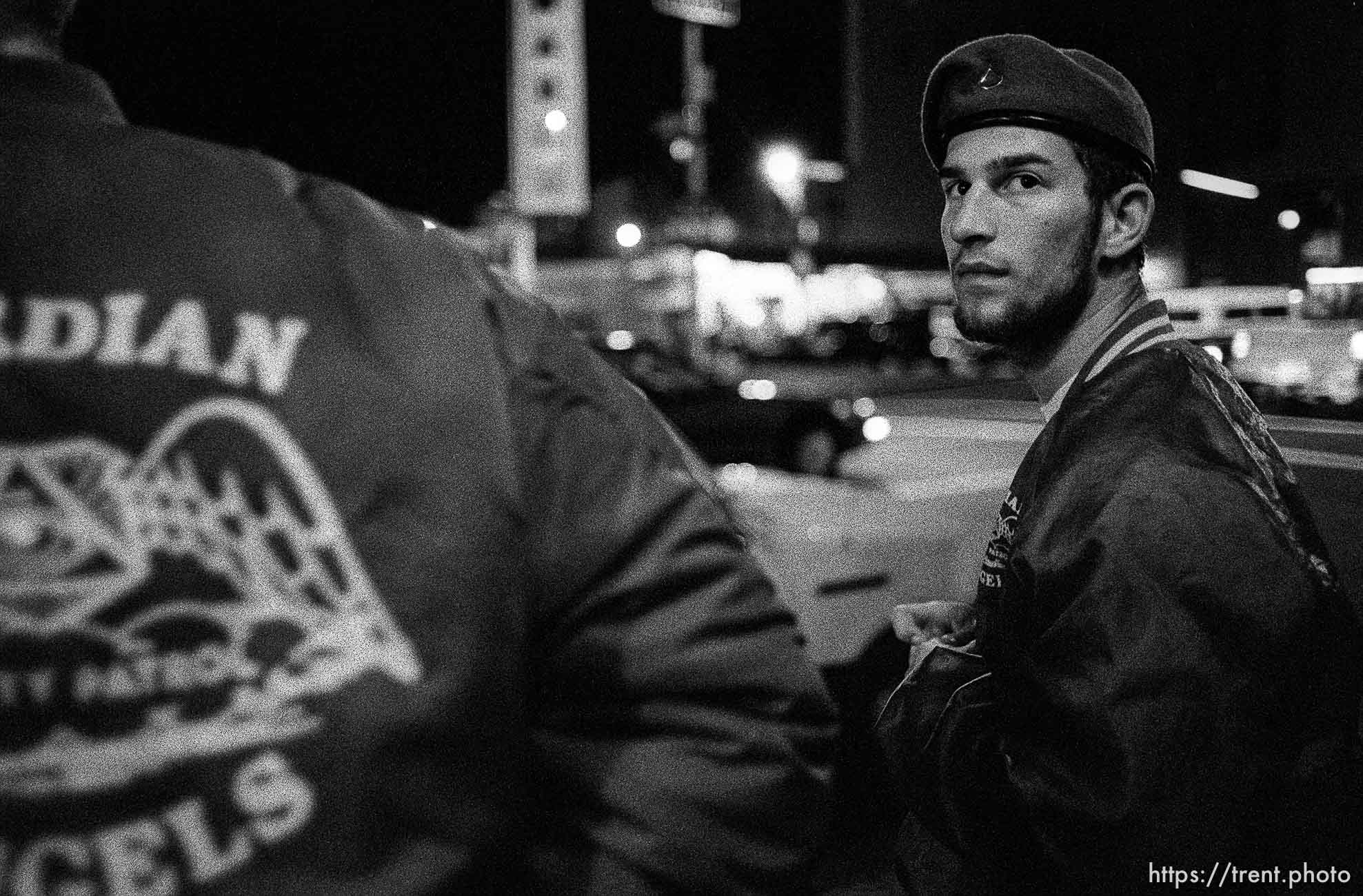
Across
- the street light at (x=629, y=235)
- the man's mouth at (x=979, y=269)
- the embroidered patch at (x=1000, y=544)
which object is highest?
the man's mouth at (x=979, y=269)

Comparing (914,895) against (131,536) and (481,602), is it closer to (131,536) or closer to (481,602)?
(481,602)

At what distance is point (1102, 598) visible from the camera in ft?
4.22

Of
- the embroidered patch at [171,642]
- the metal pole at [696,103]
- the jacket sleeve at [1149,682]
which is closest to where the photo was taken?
the embroidered patch at [171,642]

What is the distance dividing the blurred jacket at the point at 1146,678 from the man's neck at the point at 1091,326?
0.14 metres

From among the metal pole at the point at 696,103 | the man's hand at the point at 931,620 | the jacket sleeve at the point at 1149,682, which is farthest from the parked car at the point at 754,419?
the jacket sleeve at the point at 1149,682

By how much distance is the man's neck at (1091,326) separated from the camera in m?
1.68

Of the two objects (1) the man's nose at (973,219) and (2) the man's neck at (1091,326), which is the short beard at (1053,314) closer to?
(2) the man's neck at (1091,326)

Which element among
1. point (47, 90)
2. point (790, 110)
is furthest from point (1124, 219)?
point (790, 110)

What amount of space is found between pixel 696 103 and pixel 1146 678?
62.3 ft

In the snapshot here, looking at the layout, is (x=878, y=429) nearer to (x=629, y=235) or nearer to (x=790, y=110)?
(x=790, y=110)

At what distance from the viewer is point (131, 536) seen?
840mm

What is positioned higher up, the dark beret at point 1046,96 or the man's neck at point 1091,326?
the dark beret at point 1046,96

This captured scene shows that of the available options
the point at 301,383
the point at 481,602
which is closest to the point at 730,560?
the point at 481,602

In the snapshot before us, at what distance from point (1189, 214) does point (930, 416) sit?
3.25 metres
